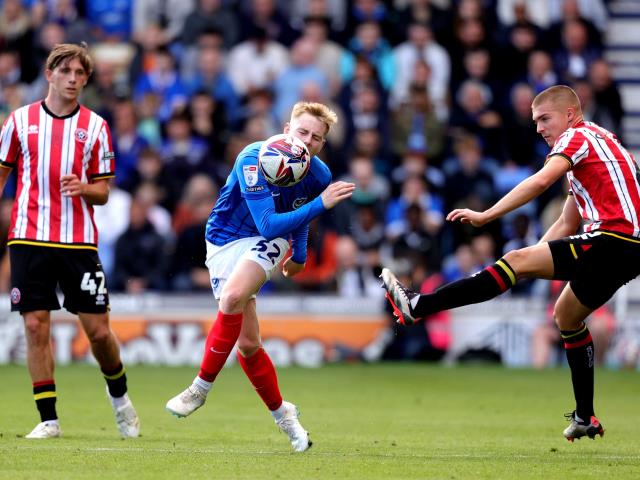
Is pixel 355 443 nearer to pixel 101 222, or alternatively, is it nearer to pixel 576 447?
pixel 576 447

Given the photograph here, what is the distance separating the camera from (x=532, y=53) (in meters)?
21.2

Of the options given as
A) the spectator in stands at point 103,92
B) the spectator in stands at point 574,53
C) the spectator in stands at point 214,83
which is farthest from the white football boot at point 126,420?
the spectator in stands at point 574,53

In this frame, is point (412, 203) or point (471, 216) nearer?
point (471, 216)

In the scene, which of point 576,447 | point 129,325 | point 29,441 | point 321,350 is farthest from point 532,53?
point 29,441

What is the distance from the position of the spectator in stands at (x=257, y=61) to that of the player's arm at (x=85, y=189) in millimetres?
11909

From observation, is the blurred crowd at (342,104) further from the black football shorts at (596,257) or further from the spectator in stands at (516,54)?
the black football shorts at (596,257)

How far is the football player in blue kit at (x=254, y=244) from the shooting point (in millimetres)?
8836

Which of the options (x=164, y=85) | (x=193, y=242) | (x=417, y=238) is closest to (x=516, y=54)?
(x=417, y=238)

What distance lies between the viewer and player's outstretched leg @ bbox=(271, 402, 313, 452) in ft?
29.6

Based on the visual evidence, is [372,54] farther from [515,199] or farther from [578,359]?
[515,199]

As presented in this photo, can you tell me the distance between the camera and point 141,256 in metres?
18.8

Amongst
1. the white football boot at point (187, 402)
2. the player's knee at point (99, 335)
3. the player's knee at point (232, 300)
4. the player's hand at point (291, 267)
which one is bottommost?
the white football boot at point (187, 402)

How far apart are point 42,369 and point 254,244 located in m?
1.89

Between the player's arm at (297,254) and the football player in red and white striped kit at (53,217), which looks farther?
the football player in red and white striped kit at (53,217)
